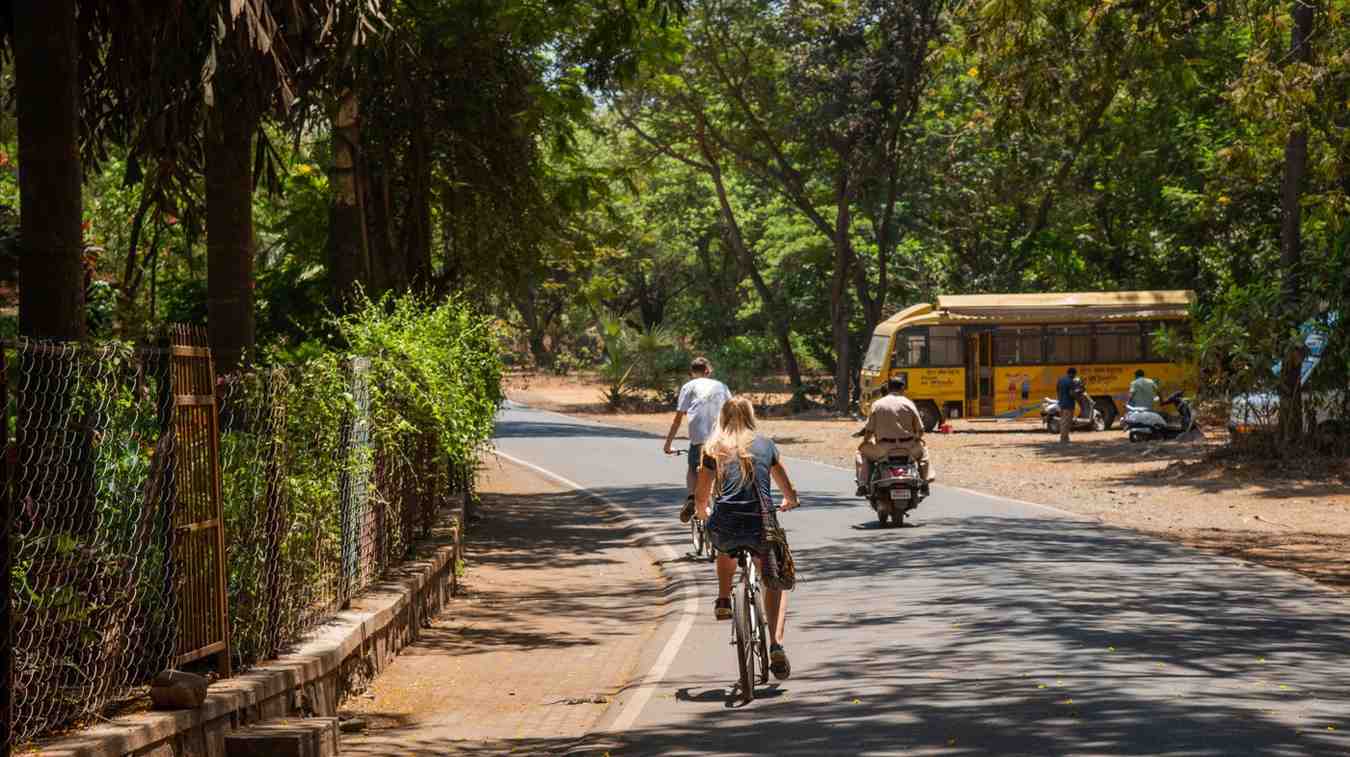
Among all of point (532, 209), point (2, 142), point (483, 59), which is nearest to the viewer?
point (483, 59)

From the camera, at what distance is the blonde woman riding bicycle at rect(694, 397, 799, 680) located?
10.5m

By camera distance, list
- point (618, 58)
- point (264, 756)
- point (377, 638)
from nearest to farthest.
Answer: point (264, 756) → point (377, 638) → point (618, 58)

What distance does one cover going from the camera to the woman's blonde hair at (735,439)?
10.5 metres

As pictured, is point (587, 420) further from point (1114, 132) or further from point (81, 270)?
point (81, 270)

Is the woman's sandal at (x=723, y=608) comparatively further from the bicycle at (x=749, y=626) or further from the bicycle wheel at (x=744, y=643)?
the bicycle wheel at (x=744, y=643)

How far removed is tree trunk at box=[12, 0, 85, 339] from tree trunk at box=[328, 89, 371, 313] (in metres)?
8.89

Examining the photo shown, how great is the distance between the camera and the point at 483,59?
23.0m

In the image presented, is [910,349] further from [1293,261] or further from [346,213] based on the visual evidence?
[346,213]

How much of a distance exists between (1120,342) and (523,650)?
34505mm

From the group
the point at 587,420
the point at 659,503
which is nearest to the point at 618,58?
the point at 659,503

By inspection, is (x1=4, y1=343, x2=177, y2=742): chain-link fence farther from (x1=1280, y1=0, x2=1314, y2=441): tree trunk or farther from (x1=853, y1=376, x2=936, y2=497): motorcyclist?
(x1=1280, y1=0, x2=1314, y2=441): tree trunk

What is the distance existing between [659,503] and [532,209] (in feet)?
15.8

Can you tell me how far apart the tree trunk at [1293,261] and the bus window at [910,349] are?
54.2 feet

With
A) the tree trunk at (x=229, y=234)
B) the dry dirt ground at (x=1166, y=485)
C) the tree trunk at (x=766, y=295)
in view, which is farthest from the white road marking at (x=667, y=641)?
the tree trunk at (x=766, y=295)
